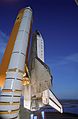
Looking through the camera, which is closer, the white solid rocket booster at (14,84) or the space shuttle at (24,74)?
the white solid rocket booster at (14,84)

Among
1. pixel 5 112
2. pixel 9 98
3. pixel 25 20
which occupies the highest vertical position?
pixel 25 20

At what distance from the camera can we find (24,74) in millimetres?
10805

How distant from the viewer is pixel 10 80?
831cm

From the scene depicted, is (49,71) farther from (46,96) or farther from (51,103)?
(51,103)

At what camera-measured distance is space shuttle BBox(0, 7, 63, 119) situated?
8.07 m

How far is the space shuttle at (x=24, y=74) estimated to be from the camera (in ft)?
26.5

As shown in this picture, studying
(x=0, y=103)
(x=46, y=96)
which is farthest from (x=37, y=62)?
(x=0, y=103)

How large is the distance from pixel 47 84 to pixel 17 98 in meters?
3.19

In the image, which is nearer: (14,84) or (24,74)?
(14,84)

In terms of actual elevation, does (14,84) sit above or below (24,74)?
below

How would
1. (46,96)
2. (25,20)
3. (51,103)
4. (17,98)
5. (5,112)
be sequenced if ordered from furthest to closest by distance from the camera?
(51,103), (46,96), (25,20), (17,98), (5,112)

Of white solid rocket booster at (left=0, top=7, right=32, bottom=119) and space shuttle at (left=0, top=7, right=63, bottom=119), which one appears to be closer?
white solid rocket booster at (left=0, top=7, right=32, bottom=119)

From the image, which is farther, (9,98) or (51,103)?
(51,103)

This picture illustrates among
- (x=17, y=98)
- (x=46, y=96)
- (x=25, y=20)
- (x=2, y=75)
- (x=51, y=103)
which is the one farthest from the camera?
(x=51, y=103)
